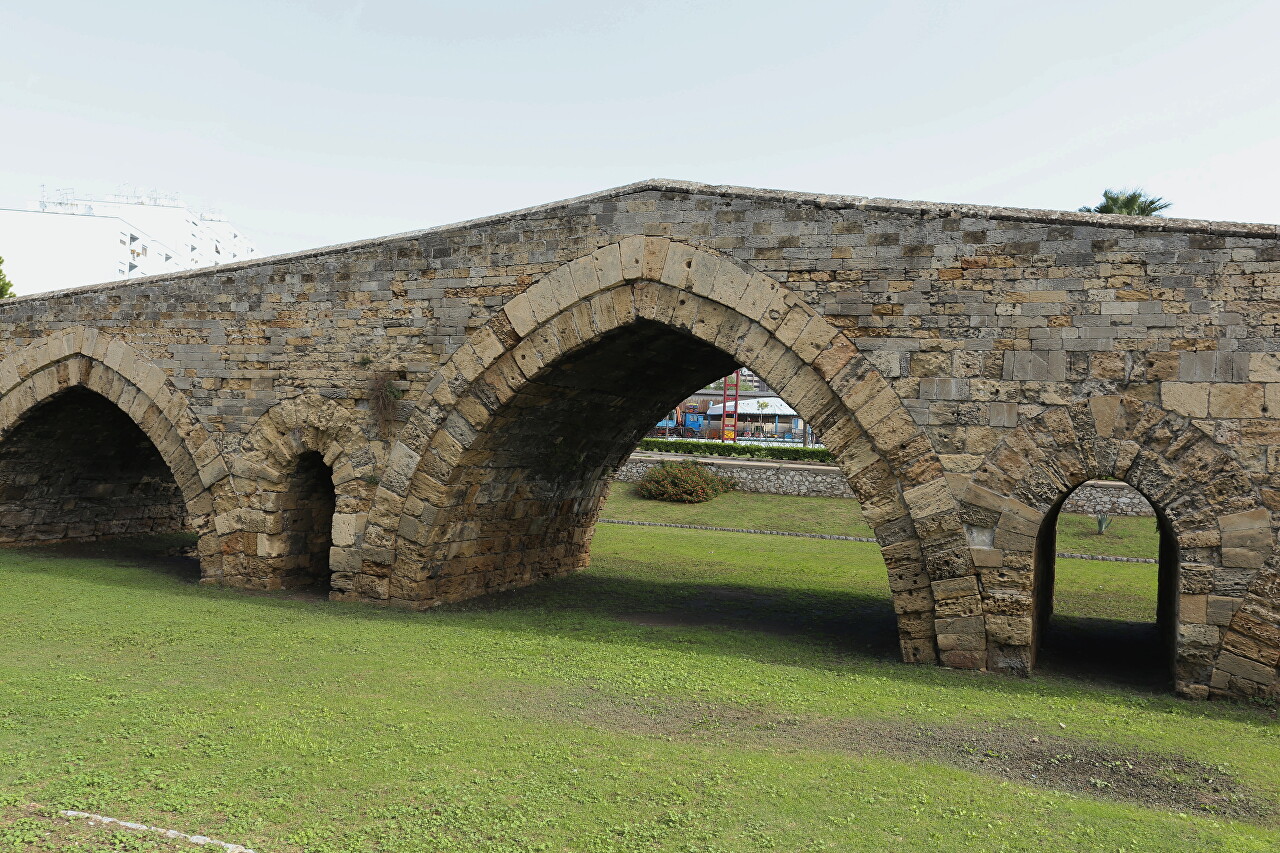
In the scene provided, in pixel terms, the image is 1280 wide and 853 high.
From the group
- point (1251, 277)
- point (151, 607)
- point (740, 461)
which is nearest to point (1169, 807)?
point (1251, 277)

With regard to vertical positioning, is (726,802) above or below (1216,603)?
below

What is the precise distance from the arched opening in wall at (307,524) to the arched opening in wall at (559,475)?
1817 mm

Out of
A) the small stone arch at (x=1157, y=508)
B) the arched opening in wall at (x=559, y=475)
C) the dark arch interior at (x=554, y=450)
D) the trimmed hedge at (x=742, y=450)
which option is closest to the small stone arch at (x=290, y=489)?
the arched opening in wall at (x=559, y=475)

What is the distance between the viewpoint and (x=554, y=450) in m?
13.0

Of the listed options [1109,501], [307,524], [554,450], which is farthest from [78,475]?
[1109,501]

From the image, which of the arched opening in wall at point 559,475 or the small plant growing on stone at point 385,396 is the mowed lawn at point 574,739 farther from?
the small plant growing on stone at point 385,396

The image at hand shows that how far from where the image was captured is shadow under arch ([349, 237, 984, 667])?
912 cm

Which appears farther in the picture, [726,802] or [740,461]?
[740,461]

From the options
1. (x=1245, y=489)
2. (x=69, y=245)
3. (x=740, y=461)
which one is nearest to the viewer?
(x=1245, y=489)

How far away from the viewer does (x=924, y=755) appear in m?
6.66

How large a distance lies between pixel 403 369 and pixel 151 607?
3.99 m

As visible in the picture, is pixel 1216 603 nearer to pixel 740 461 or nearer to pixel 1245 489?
pixel 1245 489

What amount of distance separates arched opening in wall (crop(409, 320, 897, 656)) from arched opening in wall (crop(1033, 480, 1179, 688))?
6.01ft

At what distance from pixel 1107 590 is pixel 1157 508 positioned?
6.48 m
